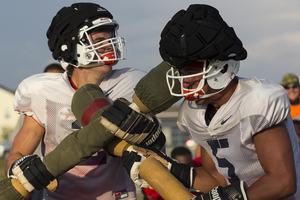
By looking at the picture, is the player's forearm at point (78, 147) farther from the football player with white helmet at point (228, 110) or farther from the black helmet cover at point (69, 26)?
the black helmet cover at point (69, 26)

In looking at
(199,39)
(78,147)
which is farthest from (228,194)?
(78,147)

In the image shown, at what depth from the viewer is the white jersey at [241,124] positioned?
228cm

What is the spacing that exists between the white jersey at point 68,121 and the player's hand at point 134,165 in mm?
728

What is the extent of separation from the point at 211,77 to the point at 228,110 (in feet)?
0.79

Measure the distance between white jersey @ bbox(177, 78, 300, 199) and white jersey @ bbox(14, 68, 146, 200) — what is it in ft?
2.39

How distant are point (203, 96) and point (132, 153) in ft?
1.88

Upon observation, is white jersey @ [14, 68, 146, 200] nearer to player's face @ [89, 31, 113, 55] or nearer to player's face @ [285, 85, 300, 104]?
player's face @ [89, 31, 113, 55]

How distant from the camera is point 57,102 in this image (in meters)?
3.17

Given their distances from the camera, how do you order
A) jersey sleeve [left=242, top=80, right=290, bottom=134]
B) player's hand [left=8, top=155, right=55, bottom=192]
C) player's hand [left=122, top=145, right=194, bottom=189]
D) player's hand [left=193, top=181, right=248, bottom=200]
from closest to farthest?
player's hand [left=193, top=181, right=248, bottom=200] → jersey sleeve [left=242, top=80, right=290, bottom=134] → player's hand [left=122, top=145, right=194, bottom=189] → player's hand [left=8, top=155, right=55, bottom=192]

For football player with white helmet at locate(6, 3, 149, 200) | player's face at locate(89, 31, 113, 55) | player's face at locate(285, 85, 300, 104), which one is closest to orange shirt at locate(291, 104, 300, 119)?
player's face at locate(285, 85, 300, 104)

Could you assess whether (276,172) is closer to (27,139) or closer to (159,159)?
(159,159)

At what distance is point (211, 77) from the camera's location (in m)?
2.39

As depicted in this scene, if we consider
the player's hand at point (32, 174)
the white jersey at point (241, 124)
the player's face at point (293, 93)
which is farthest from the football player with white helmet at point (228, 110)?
the player's face at point (293, 93)

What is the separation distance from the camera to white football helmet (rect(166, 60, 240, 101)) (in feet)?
7.75
